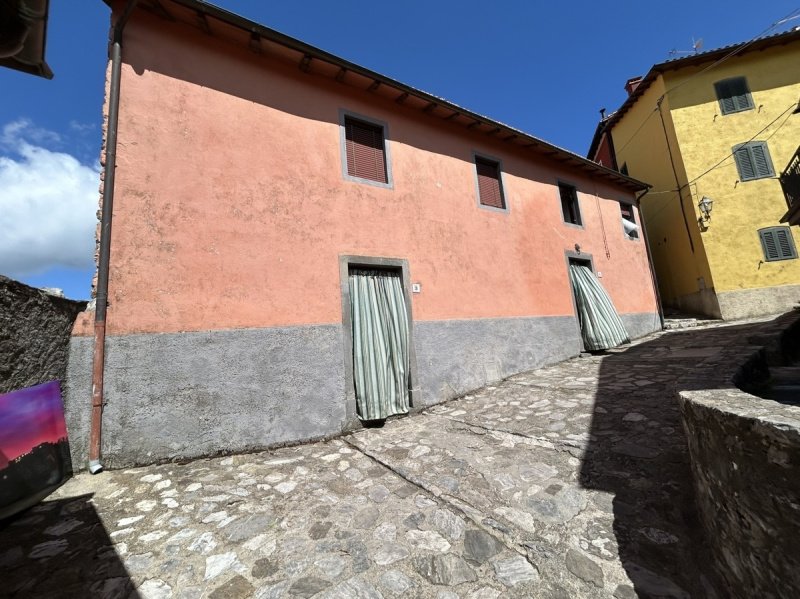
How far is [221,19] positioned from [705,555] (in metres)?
7.29

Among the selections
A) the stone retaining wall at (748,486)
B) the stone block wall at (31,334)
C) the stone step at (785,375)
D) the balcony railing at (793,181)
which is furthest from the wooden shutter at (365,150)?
the balcony railing at (793,181)

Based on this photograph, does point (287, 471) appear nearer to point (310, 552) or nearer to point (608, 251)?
point (310, 552)

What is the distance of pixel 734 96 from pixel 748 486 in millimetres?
15896

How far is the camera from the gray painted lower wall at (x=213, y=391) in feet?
11.7

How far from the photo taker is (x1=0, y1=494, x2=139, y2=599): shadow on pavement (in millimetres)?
2068

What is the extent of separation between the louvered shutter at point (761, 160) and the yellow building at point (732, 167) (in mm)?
25

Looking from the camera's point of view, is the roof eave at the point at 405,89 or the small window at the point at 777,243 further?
the small window at the point at 777,243

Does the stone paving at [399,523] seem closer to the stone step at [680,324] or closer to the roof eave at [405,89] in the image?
the roof eave at [405,89]

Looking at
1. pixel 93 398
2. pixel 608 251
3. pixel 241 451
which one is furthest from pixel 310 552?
pixel 608 251

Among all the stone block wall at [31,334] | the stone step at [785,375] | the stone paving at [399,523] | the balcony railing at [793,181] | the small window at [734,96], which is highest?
the small window at [734,96]

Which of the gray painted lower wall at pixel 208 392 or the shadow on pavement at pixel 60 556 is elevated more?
the gray painted lower wall at pixel 208 392

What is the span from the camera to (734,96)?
1176 cm

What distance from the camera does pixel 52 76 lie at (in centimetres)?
265

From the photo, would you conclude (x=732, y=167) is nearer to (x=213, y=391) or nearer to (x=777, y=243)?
(x=777, y=243)
